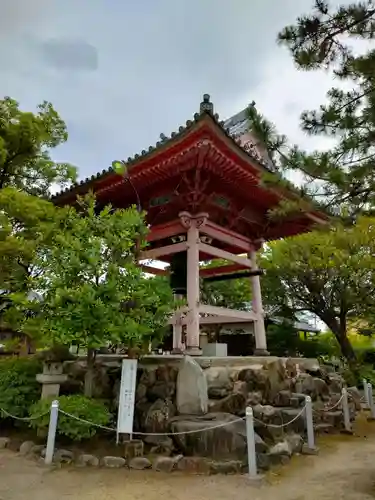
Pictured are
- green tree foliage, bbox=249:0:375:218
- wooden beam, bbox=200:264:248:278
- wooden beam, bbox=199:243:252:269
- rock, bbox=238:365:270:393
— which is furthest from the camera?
wooden beam, bbox=200:264:248:278

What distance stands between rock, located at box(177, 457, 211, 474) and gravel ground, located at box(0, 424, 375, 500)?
18 centimetres

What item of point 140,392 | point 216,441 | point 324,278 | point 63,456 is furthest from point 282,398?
point 324,278

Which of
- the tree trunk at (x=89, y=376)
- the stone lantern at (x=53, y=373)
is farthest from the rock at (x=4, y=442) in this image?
the tree trunk at (x=89, y=376)

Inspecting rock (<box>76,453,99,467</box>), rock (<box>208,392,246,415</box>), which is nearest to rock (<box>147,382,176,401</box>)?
rock (<box>208,392,246,415</box>)

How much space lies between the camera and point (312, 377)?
365 inches

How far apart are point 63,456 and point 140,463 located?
1.27 meters

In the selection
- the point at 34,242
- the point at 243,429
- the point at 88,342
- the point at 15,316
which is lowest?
the point at 243,429

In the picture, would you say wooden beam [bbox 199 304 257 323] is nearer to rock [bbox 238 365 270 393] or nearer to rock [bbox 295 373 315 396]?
rock [bbox 238 365 270 393]

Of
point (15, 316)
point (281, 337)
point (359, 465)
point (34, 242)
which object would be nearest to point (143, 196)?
point (34, 242)

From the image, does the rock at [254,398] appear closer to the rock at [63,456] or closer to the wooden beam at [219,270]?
the rock at [63,456]

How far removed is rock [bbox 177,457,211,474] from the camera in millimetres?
5408

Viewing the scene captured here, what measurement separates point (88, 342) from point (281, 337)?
1459 centimetres

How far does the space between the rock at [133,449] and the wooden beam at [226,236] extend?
521cm

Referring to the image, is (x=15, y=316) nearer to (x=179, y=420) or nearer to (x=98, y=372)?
(x=98, y=372)
